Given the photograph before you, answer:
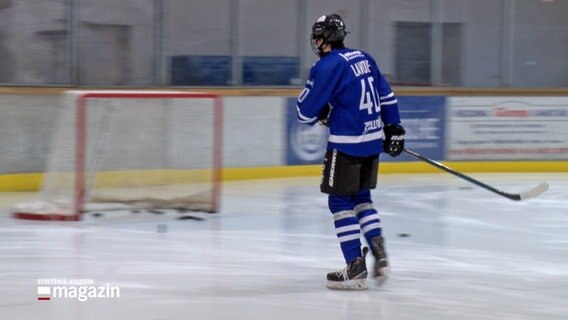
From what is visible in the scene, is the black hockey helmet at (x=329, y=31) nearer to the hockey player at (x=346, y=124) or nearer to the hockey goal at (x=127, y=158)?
the hockey player at (x=346, y=124)

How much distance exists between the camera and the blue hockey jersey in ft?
18.1

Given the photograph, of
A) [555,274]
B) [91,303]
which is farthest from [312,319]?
[555,274]

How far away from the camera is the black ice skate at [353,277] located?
5.64 meters

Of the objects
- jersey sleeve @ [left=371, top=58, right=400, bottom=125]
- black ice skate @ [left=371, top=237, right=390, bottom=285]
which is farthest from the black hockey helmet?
black ice skate @ [left=371, top=237, right=390, bottom=285]

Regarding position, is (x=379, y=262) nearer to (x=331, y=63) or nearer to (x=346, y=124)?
(x=346, y=124)

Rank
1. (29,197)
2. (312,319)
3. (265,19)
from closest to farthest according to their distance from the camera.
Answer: (312,319) → (29,197) → (265,19)

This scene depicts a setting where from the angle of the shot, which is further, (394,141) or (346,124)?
(394,141)

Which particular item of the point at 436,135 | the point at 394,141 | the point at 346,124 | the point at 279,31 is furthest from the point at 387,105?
the point at 436,135

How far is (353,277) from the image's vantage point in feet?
18.5

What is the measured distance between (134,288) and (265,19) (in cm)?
743

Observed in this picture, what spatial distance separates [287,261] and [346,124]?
1.31 m

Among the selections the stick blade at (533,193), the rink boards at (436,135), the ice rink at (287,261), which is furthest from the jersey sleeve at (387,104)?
the rink boards at (436,135)

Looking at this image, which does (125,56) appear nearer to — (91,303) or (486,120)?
(486,120)

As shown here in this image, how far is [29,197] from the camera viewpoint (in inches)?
392
